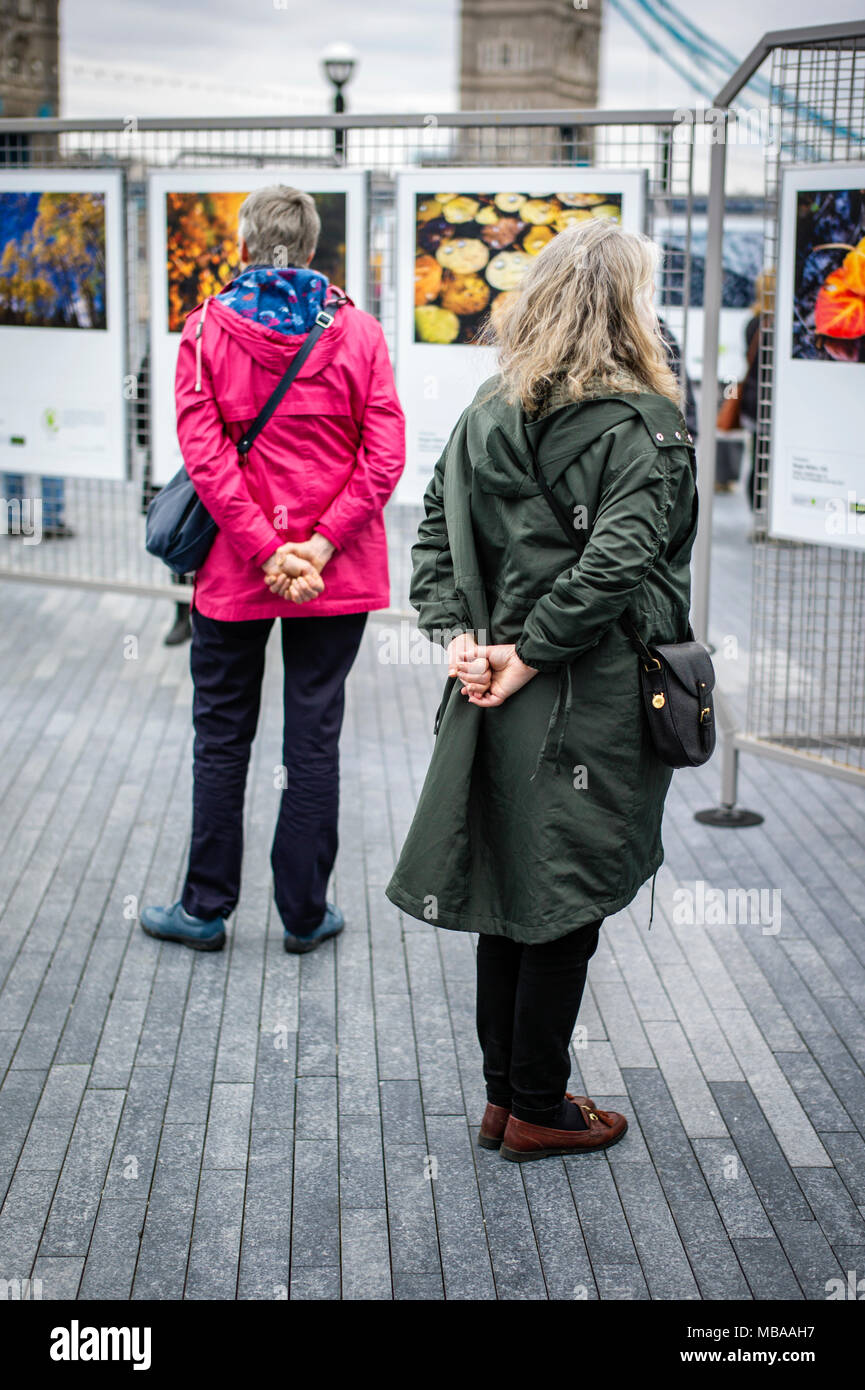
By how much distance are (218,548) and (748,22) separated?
182 feet

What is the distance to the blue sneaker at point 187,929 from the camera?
4117 millimetres

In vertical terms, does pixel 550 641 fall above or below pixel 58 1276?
above

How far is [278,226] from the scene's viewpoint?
3.66 metres

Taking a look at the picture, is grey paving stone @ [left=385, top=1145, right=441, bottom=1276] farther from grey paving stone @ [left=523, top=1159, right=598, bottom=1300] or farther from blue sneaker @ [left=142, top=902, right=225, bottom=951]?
blue sneaker @ [left=142, top=902, right=225, bottom=951]

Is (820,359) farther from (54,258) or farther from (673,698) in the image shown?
(54,258)

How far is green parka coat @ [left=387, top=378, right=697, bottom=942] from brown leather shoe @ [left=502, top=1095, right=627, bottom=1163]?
1.62 feet

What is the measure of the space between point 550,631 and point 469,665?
20 centimetres

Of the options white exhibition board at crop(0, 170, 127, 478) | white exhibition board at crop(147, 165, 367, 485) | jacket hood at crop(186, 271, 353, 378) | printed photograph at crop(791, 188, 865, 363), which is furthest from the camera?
white exhibition board at crop(0, 170, 127, 478)

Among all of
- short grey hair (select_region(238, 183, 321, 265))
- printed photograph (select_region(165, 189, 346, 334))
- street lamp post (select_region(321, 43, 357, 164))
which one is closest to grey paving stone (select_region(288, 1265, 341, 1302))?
short grey hair (select_region(238, 183, 321, 265))

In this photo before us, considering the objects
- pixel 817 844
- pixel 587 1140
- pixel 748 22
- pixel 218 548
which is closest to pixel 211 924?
pixel 218 548

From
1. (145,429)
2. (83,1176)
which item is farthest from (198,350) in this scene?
(145,429)

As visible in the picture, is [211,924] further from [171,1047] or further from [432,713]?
[432,713]

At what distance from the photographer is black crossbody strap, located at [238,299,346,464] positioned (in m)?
3.67
